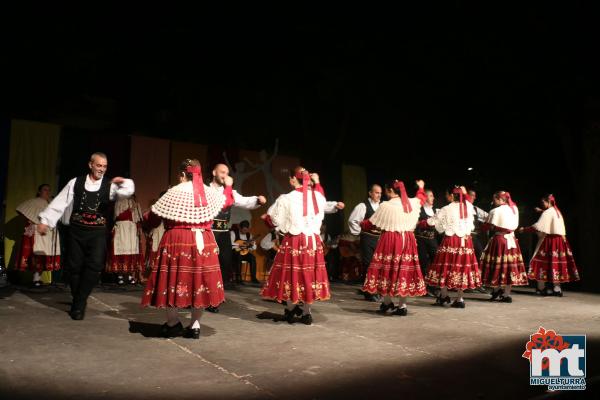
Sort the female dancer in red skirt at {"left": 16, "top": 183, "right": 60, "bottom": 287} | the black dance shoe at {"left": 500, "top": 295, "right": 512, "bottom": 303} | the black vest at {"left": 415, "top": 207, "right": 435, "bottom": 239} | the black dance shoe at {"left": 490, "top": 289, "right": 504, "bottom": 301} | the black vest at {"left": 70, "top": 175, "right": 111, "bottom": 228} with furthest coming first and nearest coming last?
the black vest at {"left": 415, "top": 207, "right": 435, "bottom": 239}, the black dance shoe at {"left": 490, "top": 289, "right": 504, "bottom": 301}, the black dance shoe at {"left": 500, "top": 295, "right": 512, "bottom": 303}, the female dancer in red skirt at {"left": 16, "top": 183, "right": 60, "bottom": 287}, the black vest at {"left": 70, "top": 175, "right": 111, "bottom": 228}

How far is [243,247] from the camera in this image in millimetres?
8695

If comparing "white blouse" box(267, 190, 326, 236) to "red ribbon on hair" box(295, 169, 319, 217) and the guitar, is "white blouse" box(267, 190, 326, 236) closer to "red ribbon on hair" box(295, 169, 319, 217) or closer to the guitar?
"red ribbon on hair" box(295, 169, 319, 217)

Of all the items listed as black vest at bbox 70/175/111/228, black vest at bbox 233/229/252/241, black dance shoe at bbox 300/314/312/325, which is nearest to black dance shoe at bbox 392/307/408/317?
black dance shoe at bbox 300/314/312/325

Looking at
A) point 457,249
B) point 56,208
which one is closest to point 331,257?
point 457,249

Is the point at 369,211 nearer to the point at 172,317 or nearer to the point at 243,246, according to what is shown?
the point at 243,246

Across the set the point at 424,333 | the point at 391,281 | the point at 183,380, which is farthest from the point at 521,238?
the point at 183,380

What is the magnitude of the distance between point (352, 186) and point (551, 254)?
4212mm

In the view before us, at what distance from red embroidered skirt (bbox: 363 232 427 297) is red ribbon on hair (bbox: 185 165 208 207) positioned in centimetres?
242

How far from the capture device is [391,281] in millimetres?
5570

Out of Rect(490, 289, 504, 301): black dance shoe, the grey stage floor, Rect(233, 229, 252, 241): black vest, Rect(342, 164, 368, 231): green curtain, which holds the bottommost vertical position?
the grey stage floor

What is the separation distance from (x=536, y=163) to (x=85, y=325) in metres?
10.5

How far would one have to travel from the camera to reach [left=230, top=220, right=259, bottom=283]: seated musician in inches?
339

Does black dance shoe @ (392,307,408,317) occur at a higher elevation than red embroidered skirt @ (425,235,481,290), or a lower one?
lower

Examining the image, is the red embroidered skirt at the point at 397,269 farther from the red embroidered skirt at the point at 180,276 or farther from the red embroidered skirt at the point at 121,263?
the red embroidered skirt at the point at 121,263
